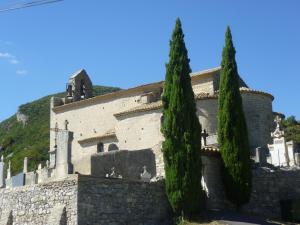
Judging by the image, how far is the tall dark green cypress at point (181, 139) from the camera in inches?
785

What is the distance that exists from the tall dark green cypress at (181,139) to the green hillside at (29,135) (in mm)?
43241

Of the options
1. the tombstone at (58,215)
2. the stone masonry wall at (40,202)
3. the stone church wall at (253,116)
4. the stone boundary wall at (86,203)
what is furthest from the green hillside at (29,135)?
the tombstone at (58,215)

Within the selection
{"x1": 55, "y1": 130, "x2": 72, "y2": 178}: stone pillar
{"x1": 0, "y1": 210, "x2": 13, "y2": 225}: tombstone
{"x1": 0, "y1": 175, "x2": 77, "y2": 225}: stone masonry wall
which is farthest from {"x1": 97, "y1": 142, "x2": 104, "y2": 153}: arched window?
{"x1": 0, "y1": 210, "x2": 13, "y2": 225}: tombstone

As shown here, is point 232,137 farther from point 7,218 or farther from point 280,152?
point 7,218

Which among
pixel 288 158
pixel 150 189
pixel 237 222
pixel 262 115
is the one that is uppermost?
pixel 262 115

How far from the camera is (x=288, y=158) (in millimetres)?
29047

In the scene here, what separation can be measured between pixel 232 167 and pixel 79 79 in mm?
28311

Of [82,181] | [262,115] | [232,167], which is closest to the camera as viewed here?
[82,181]

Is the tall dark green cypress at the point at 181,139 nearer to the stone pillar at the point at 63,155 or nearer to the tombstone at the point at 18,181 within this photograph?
the stone pillar at the point at 63,155

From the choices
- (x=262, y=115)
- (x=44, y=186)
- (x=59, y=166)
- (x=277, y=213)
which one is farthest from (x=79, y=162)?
(x=262, y=115)

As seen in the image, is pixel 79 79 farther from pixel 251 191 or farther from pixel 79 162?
pixel 251 191

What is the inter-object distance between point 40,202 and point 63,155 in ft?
8.08

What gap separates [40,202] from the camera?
63.3 feet

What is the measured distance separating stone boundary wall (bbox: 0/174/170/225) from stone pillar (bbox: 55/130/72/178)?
1.48 m
